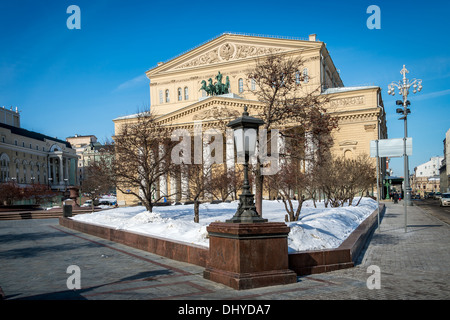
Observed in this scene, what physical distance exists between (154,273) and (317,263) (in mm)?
3402

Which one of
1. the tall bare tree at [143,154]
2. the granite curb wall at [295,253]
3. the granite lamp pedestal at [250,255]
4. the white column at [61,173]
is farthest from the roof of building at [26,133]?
the granite lamp pedestal at [250,255]

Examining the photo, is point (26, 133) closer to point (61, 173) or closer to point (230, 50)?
point (61, 173)

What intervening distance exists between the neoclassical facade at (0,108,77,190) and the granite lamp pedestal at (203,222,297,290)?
90.8 meters

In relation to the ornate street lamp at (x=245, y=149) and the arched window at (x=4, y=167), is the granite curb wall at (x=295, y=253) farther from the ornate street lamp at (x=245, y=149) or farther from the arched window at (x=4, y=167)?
the arched window at (x=4, y=167)

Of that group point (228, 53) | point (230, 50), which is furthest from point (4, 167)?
point (230, 50)

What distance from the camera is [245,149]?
802cm

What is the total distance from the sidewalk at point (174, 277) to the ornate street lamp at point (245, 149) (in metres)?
1.40

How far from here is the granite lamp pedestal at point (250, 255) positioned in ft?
23.1

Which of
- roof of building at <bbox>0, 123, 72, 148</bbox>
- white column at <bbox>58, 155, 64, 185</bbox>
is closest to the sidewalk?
roof of building at <bbox>0, 123, 72, 148</bbox>

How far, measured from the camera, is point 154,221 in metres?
15.3

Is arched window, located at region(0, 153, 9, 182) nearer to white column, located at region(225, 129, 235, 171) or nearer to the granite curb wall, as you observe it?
white column, located at region(225, 129, 235, 171)

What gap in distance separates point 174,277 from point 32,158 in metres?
107
